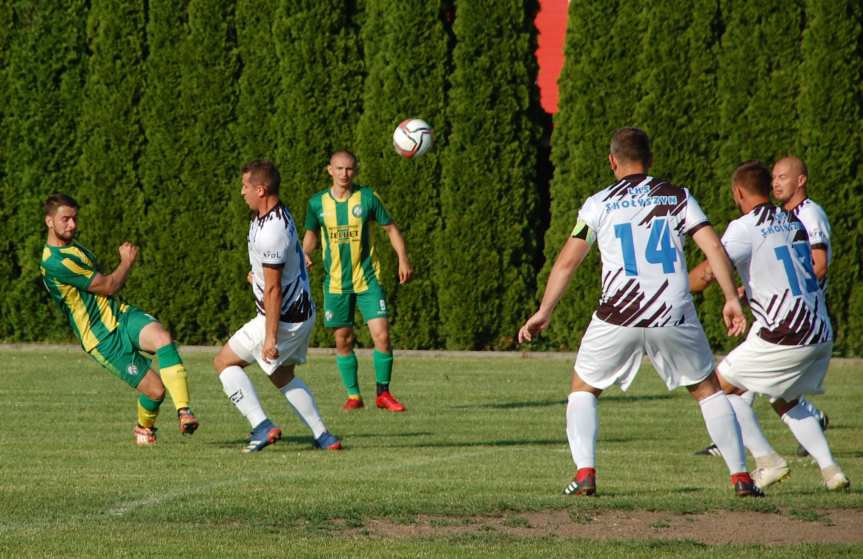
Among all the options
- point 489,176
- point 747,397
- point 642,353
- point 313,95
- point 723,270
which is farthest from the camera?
point 313,95

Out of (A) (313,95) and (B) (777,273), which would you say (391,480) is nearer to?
(B) (777,273)

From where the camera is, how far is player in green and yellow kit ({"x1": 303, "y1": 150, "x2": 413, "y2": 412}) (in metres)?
14.4

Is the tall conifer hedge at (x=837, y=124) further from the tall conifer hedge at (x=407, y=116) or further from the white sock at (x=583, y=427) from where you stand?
the white sock at (x=583, y=427)

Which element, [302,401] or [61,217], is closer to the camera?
[302,401]

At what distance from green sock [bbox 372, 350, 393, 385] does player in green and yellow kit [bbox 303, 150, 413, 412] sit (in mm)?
48

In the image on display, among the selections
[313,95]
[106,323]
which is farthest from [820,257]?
[313,95]

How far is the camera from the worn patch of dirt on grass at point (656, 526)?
24.8 ft

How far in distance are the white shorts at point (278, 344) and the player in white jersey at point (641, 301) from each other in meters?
2.75

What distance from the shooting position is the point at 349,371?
14.2m

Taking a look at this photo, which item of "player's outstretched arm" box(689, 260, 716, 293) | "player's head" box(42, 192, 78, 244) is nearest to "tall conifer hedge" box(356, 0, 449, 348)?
"player's head" box(42, 192, 78, 244)

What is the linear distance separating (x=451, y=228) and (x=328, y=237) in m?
5.11

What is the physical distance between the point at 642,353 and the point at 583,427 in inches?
21.3

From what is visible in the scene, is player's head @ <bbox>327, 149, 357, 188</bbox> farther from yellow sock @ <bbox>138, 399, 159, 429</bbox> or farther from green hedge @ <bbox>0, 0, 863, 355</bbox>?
green hedge @ <bbox>0, 0, 863, 355</bbox>

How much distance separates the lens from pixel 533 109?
64.6 feet
